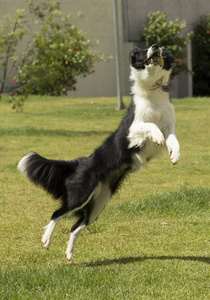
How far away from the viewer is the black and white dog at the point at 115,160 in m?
4.28

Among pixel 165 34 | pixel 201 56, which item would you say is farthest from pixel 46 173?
pixel 201 56

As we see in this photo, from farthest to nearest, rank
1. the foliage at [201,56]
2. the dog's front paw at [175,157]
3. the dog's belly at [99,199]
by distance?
1. the foliage at [201,56]
2. the dog's belly at [99,199]
3. the dog's front paw at [175,157]

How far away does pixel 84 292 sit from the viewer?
11.5 feet

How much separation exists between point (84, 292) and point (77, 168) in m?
1.24

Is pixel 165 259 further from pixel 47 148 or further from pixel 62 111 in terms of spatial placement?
pixel 62 111

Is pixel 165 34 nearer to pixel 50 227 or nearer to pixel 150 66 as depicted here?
pixel 150 66

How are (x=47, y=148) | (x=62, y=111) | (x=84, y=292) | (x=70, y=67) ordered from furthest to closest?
1. (x=62, y=111)
2. (x=70, y=67)
3. (x=47, y=148)
4. (x=84, y=292)

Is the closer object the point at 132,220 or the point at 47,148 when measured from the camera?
the point at 132,220

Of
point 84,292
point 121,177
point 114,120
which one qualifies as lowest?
point 114,120

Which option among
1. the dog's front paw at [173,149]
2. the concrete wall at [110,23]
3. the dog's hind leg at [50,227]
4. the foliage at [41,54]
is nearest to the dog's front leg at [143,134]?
the dog's front paw at [173,149]

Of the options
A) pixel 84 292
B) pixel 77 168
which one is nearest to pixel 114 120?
pixel 77 168

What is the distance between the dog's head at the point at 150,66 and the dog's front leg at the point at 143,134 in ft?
1.30

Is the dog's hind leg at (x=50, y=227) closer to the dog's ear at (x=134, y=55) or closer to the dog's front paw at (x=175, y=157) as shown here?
the dog's front paw at (x=175, y=157)

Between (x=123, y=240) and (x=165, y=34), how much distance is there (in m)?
17.7
